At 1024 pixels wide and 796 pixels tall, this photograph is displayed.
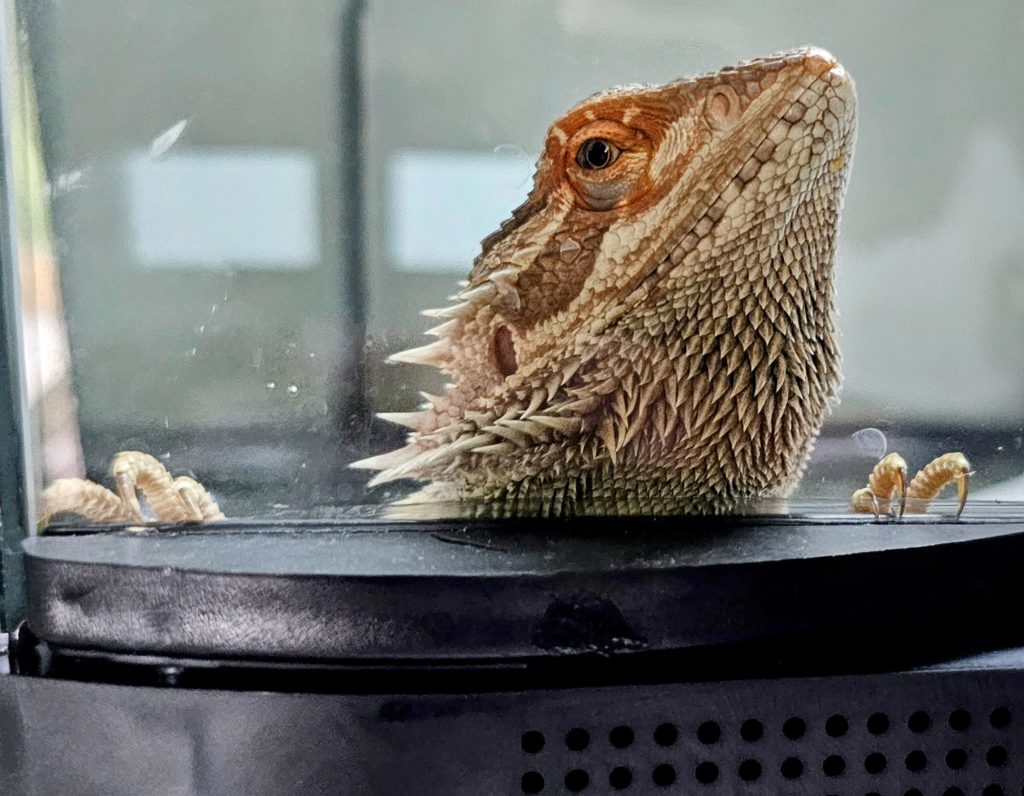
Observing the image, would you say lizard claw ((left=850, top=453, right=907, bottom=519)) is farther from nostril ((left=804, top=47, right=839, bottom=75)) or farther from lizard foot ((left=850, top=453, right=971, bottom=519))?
nostril ((left=804, top=47, right=839, bottom=75))

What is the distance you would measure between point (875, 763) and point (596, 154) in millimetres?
551

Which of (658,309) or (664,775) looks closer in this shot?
(664,775)

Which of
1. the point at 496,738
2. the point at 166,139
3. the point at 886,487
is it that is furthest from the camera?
the point at 886,487

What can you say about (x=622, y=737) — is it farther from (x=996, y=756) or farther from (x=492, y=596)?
(x=996, y=756)

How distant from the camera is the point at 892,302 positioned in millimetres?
888

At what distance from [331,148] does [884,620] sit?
601mm

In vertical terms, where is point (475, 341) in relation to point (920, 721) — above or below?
above

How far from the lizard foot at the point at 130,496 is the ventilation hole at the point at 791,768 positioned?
0.52 metres

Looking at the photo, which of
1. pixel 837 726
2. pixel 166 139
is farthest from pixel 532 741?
pixel 166 139

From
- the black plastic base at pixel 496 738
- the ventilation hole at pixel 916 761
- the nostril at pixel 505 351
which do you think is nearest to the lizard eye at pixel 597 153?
the nostril at pixel 505 351

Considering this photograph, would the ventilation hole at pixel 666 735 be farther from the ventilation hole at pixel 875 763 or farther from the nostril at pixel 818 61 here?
the nostril at pixel 818 61

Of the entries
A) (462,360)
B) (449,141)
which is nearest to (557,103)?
(449,141)

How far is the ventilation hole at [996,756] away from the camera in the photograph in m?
0.76

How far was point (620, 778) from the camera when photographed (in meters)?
0.71
